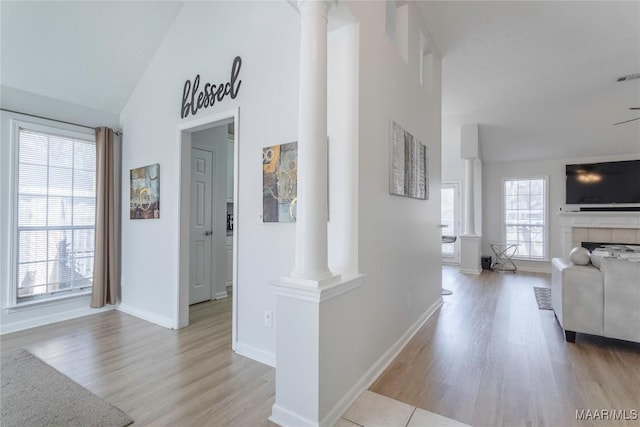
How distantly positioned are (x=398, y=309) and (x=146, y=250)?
2894 mm

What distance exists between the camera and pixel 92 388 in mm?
2076

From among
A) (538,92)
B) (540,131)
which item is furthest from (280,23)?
(540,131)

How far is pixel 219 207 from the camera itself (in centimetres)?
441

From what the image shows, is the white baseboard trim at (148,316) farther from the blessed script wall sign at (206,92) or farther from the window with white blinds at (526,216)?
the window with white blinds at (526,216)

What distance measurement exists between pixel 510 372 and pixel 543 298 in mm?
2593

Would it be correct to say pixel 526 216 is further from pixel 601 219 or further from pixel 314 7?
pixel 314 7

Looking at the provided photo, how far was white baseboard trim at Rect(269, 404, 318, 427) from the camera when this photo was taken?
164 centimetres

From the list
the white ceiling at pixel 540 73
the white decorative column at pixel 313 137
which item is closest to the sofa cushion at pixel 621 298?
the white ceiling at pixel 540 73

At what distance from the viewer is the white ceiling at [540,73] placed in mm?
2980

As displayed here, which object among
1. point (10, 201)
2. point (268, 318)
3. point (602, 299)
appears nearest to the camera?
point (268, 318)

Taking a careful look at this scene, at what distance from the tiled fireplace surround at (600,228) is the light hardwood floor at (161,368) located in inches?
232

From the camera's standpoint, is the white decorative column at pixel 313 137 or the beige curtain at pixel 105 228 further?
the beige curtain at pixel 105 228

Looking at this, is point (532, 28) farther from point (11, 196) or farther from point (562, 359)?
point (11, 196)

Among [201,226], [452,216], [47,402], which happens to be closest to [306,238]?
[47,402]
